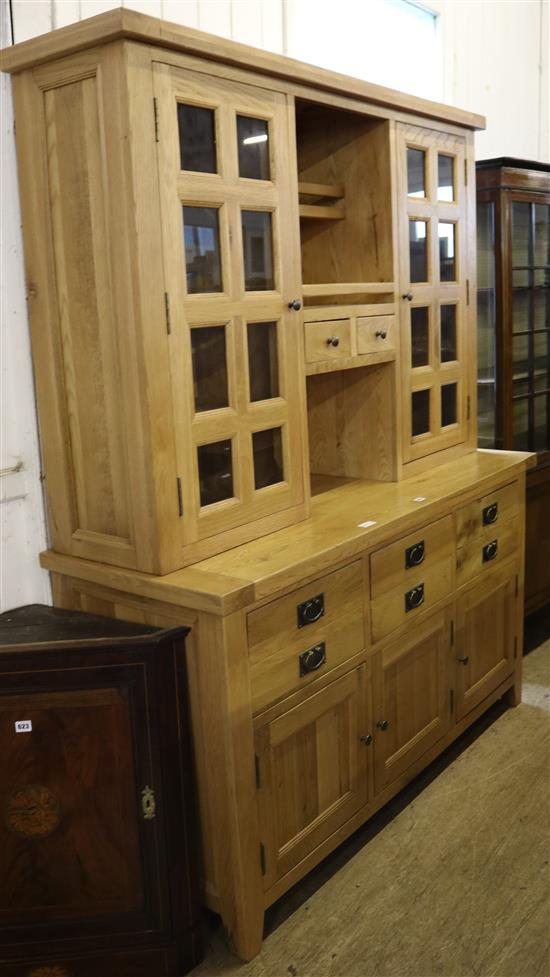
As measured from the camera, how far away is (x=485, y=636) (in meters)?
3.03

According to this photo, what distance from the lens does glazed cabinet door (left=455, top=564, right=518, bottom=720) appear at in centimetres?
288

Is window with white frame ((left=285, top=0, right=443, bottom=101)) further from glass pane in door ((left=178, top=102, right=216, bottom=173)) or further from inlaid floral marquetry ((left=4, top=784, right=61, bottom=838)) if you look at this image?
inlaid floral marquetry ((left=4, top=784, right=61, bottom=838))

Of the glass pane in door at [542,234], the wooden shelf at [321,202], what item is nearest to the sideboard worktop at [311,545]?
the wooden shelf at [321,202]

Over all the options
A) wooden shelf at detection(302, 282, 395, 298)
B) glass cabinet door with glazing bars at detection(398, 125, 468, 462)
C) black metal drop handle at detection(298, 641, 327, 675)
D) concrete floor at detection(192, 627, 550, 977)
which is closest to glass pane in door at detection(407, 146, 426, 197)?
glass cabinet door with glazing bars at detection(398, 125, 468, 462)

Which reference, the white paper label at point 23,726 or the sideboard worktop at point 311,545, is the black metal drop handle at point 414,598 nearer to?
the sideboard worktop at point 311,545

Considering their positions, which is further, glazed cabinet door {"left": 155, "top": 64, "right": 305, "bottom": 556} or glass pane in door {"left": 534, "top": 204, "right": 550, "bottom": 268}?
glass pane in door {"left": 534, "top": 204, "right": 550, "bottom": 268}

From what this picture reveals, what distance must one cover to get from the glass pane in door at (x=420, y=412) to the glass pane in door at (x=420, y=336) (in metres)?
0.10

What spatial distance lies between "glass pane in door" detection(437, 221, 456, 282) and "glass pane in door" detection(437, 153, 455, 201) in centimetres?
9

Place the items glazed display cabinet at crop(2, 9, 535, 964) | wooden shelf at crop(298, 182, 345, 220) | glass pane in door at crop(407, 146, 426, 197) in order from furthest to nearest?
glass pane in door at crop(407, 146, 426, 197), wooden shelf at crop(298, 182, 345, 220), glazed display cabinet at crop(2, 9, 535, 964)

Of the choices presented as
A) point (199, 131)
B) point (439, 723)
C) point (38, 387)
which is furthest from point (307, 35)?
point (439, 723)

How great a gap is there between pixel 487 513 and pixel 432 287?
2.46 ft

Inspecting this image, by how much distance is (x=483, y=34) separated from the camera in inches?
160

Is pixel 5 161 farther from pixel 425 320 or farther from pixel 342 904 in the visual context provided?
pixel 342 904

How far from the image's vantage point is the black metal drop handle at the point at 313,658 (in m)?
2.17
